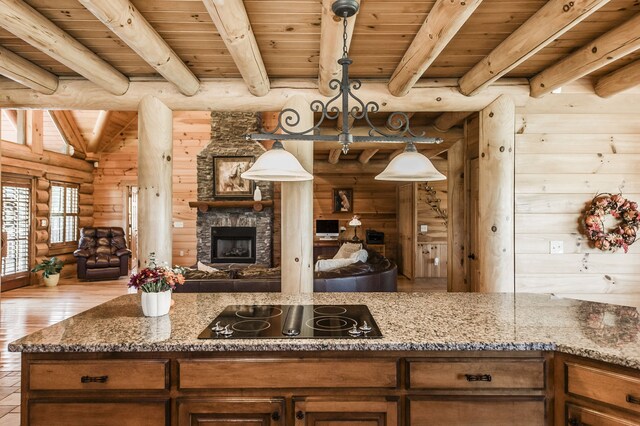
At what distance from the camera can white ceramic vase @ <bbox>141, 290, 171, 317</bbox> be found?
80.9 inches

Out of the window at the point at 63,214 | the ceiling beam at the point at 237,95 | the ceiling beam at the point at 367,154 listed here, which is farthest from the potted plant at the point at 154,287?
the window at the point at 63,214

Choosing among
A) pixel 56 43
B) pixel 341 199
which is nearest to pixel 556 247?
pixel 56 43

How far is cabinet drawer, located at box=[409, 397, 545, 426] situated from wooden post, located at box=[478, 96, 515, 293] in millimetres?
1628

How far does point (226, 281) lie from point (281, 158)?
2.39 m

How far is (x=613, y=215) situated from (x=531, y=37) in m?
1.98

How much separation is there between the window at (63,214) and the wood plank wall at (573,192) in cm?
897

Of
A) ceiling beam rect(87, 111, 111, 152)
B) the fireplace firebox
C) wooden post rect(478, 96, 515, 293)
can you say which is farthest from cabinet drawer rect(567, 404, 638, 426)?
ceiling beam rect(87, 111, 111, 152)

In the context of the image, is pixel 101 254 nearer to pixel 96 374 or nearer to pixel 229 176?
pixel 229 176

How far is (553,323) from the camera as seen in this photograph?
76.7 inches

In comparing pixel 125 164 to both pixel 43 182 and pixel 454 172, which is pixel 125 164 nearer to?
pixel 43 182

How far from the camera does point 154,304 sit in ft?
6.76

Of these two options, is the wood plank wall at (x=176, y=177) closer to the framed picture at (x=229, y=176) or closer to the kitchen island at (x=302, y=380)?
the framed picture at (x=229, y=176)

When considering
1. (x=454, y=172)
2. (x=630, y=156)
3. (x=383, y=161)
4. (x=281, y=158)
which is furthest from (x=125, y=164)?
(x=630, y=156)

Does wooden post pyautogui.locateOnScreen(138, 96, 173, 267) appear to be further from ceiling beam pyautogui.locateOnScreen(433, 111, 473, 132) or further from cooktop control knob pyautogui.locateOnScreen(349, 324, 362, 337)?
ceiling beam pyautogui.locateOnScreen(433, 111, 473, 132)
